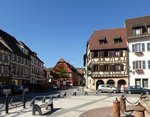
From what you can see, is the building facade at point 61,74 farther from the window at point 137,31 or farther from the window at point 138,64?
the window at point 137,31

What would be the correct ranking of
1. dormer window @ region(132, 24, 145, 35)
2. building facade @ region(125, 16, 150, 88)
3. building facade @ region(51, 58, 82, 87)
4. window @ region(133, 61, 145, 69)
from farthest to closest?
building facade @ region(51, 58, 82, 87) → dormer window @ region(132, 24, 145, 35) → window @ region(133, 61, 145, 69) → building facade @ region(125, 16, 150, 88)

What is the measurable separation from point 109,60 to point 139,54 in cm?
593

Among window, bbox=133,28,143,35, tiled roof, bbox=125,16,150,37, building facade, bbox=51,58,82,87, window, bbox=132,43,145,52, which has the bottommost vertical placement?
building facade, bbox=51,58,82,87

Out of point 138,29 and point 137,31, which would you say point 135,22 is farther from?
point 137,31

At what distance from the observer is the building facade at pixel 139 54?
1769 inches

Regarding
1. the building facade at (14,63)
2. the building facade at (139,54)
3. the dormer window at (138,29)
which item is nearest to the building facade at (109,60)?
the building facade at (139,54)

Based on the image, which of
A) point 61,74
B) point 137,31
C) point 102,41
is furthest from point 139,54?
point 61,74

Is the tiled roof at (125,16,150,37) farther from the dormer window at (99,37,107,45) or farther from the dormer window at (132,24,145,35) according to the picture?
the dormer window at (99,37,107,45)

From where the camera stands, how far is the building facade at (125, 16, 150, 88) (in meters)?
44.9

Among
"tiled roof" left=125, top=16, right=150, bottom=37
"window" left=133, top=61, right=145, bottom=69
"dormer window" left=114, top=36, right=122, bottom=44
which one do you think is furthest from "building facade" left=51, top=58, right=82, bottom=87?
"window" left=133, top=61, right=145, bottom=69

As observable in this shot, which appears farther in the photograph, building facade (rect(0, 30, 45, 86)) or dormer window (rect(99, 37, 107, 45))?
dormer window (rect(99, 37, 107, 45))

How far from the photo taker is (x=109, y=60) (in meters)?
48.8

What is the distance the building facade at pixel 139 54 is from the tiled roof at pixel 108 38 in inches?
88.2

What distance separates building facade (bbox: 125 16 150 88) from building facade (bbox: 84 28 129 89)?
4.69 feet
